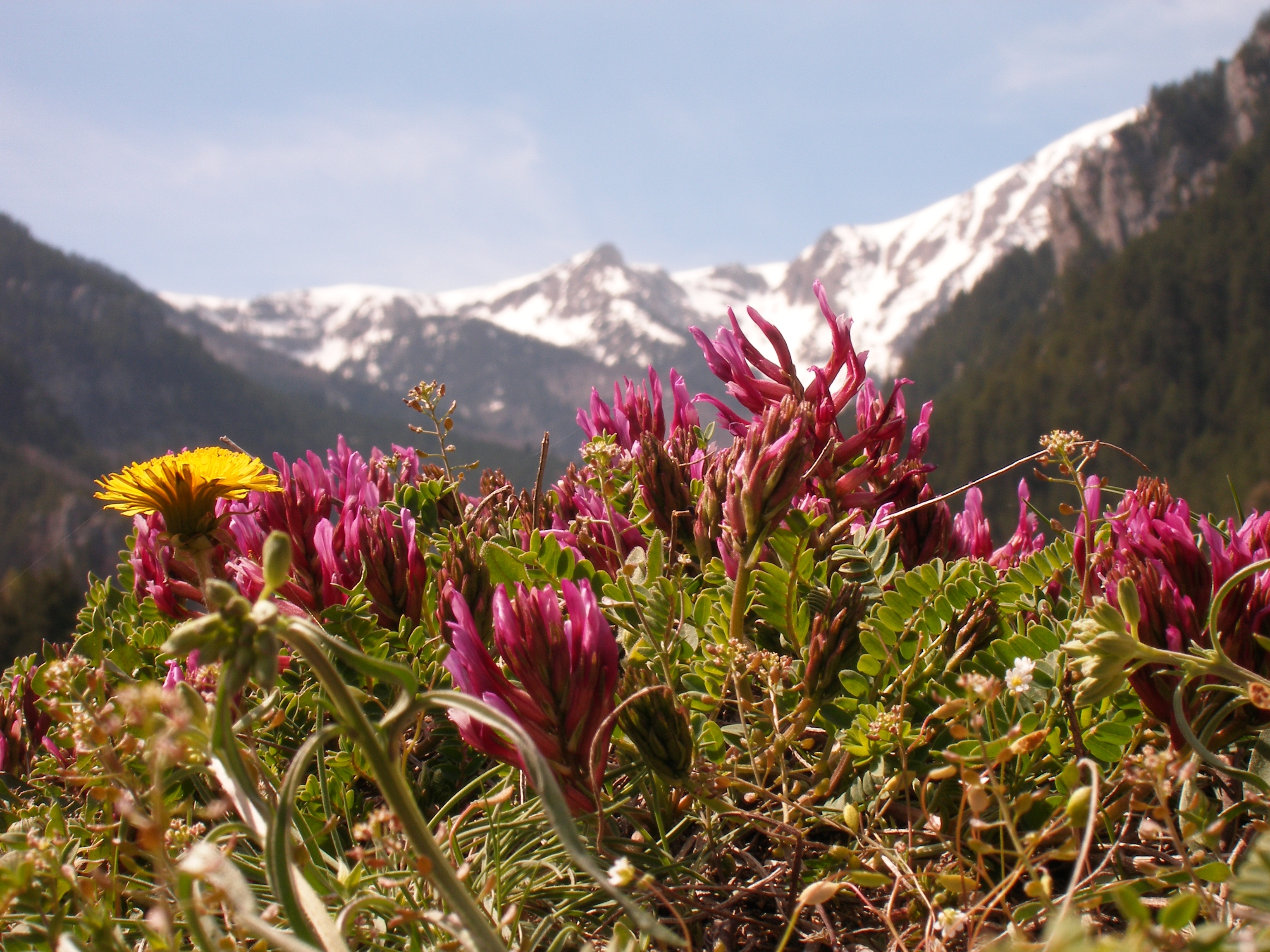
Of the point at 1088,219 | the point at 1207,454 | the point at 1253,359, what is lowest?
the point at 1207,454

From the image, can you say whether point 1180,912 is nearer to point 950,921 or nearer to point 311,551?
point 950,921

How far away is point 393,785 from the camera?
74 centimetres

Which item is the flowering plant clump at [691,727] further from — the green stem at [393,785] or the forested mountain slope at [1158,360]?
the forested mountain slope at [1158,360]

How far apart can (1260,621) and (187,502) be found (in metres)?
1.67

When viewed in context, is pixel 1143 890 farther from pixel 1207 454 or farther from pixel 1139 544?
pixel 1207 454

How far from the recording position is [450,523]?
2457mm

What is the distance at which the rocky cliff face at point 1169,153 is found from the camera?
104 m

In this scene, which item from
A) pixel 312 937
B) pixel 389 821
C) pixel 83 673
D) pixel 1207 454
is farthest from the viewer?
pixel 1207 454

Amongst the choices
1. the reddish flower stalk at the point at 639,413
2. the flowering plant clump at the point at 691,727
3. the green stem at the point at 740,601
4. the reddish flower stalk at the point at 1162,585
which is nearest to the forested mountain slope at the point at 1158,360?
the reddish flower stalk at the point at 639,413

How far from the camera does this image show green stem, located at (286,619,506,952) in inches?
27.2

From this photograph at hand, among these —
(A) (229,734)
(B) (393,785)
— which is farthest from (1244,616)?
(A) (229,734)

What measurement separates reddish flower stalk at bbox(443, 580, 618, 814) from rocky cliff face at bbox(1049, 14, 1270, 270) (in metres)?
120

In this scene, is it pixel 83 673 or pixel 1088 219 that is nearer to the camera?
pixel 83 673

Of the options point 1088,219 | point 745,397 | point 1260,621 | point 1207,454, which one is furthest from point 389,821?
point 1088,219
